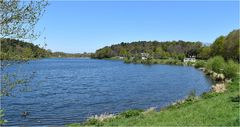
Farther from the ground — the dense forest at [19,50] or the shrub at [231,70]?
the dense forest at [19,50]

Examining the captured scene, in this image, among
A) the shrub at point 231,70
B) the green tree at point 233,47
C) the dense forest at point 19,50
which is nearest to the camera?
the dense forest at point 19,50

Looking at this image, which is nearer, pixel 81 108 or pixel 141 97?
pixel 81 108

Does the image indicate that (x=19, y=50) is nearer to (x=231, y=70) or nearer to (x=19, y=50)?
(x=19, y=50)

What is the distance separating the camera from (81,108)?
118 feet

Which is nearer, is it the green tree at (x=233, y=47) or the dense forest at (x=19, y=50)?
the dense forest at (x=19, y=50)

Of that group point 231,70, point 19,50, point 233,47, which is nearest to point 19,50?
point 19,50

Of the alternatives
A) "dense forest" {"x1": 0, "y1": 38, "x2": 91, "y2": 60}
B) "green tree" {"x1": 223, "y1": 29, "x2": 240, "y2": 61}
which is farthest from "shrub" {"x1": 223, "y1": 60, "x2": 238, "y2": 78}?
"dense forest" {"x1": 0, "y1": 38, "x2": 91, "y2": 60}

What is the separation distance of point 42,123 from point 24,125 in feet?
4.75

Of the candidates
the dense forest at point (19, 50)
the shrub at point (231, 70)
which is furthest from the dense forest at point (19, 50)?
the shrub at point (231, 70)

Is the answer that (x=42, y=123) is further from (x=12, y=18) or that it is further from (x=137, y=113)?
(x=12, y=18)

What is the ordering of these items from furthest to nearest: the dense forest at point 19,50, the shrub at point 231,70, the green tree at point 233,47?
the green tree at point 233,47, the shrub at point 231,70, the dense forest at point 19,50

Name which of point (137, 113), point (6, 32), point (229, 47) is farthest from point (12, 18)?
point (229, 47)

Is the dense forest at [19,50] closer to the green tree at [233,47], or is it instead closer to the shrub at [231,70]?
the shrub at [231,70]

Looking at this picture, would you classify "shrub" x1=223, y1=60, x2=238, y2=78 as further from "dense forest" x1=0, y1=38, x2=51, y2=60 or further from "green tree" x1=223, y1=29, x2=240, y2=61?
"dense forest" x1=0, y1=38, x2=51, y2=60
